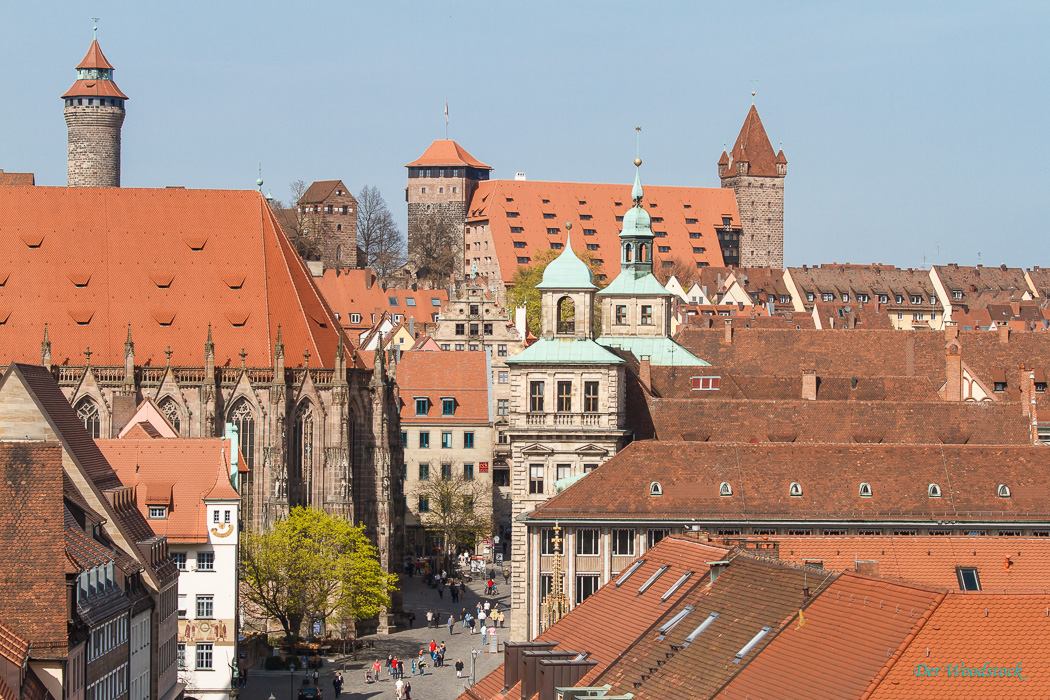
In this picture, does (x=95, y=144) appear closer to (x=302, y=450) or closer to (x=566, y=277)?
(x=302, y=450)

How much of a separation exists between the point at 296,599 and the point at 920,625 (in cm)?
4525

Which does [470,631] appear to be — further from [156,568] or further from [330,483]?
[156,568]

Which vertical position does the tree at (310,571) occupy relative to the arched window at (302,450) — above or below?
below

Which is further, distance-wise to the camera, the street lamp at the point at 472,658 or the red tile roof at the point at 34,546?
the street lamp at the point at 472,658

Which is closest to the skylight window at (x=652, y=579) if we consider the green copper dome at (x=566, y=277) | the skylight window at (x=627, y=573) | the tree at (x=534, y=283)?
the skylight window at (x=627, y=573)

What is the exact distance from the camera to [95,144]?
5143 inches

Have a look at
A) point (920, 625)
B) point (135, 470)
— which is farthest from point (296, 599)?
point (920, 625)

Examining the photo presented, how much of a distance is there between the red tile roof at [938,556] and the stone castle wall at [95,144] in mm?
92157

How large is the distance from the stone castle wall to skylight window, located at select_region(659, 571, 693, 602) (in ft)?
322

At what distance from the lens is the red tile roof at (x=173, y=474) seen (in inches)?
2475

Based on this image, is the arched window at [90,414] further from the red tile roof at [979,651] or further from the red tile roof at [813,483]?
the red tile roof at [979,651]

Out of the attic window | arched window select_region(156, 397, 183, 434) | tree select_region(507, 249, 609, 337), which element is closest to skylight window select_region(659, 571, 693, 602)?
the attic window

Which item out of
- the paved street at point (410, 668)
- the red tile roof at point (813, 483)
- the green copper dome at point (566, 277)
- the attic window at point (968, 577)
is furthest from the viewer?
the green copper dome at point (566, 277)

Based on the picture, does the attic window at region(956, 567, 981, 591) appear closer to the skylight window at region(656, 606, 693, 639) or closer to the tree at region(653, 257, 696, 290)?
the skylight window at region(656, 606, 693, 639)
